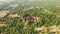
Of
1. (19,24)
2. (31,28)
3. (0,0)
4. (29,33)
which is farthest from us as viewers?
(0,0)

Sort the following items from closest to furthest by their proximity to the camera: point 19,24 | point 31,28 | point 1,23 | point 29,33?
point 29,33 < point 31,28 < point 19,24 < point 1,23

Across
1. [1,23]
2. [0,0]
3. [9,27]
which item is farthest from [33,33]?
[0,0]

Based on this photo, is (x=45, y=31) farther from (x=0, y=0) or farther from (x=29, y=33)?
(x=0, y=0)

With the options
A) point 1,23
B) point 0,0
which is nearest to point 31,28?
point 1,23

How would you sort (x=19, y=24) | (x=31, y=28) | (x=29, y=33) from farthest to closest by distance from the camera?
1. (x=19, y=24)
2. (x=31, y=28)
3. (x=29, y=33)

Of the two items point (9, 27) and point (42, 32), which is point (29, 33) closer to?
point (42, 32)

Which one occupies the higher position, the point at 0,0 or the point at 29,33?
the point at 29,33

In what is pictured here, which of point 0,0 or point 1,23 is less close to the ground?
point 1,23

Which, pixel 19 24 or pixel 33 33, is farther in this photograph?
pixel 19 24

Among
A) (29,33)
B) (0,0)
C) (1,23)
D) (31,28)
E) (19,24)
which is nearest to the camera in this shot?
(29,33)
